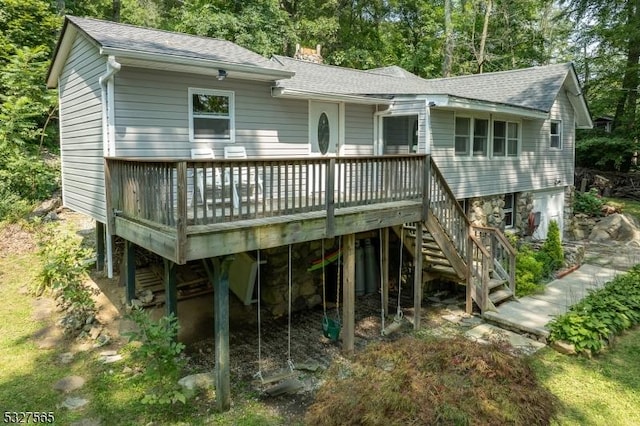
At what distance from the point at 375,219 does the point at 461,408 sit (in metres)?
3.86

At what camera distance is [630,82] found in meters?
21.9

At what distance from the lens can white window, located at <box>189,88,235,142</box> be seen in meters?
7.86

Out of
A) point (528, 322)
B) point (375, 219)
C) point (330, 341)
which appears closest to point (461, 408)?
point (375, 219)

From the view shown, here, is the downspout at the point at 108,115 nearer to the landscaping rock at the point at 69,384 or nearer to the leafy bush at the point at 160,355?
the landscaping rock at the point at 69,384

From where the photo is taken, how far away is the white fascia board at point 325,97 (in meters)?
8.73

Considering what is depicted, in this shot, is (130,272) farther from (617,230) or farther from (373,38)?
(373,38)

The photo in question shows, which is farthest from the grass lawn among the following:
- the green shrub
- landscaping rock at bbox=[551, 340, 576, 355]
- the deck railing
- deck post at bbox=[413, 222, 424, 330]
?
the deck railing

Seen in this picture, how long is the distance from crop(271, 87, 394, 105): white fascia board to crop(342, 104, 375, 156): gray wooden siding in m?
0.48

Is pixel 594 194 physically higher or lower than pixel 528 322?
higher

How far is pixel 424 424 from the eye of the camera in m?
3.35

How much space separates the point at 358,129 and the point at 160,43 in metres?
4.85

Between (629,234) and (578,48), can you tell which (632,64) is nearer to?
(578,48)

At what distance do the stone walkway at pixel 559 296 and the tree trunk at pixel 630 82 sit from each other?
35.0 feet

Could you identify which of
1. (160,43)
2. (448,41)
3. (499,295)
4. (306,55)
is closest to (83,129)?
(160,43)
